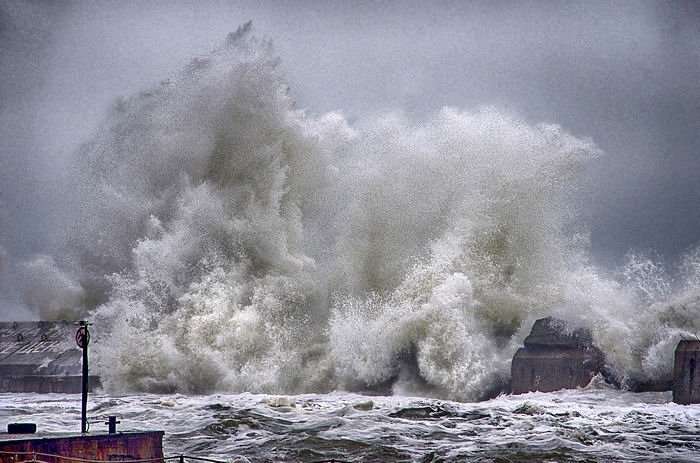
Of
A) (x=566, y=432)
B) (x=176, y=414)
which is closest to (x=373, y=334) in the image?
(x=176, y=414)

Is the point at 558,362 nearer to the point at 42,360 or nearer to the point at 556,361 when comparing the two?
the point at 556,361

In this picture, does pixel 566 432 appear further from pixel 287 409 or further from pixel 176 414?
pixel 176 414

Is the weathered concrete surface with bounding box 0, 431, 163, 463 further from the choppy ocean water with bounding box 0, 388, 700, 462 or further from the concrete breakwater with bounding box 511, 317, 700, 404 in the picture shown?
the concrete breakwater with bounding box 511, 317, 700, 404

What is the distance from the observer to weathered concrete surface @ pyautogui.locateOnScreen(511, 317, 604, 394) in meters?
27.0

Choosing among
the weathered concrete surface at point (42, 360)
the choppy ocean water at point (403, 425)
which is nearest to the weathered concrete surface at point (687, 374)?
the choppy ocean water at point (403, 425)

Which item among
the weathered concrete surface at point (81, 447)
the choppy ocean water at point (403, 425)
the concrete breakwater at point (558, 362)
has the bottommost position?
the choppy ocean water at point (403, 425)

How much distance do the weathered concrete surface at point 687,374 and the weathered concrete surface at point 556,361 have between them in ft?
7.76

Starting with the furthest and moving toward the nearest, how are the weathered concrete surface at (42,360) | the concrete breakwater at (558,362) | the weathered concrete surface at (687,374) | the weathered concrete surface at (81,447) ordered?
the weathered concrete surface at (42,360), the concrete breakwater at (558,362), the weathered concrete surface at (687,374), the weathered concrete surface at (81,447)

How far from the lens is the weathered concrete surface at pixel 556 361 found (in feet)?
88.6

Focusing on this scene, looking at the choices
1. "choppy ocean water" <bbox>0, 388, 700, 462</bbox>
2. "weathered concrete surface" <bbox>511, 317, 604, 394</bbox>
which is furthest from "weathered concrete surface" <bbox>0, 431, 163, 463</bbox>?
"weathered concrete surface" <bbox>511, 317, 604, 394</bbox>

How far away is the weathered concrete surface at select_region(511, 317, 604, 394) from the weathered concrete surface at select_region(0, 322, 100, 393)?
1457cm

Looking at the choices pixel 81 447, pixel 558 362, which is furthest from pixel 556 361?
pixel 81 447

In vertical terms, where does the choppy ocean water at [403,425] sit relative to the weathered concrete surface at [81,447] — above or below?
below

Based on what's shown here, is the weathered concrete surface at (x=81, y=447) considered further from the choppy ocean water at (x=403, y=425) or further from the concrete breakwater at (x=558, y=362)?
the concrete breakwater at (x=558, y=362)
